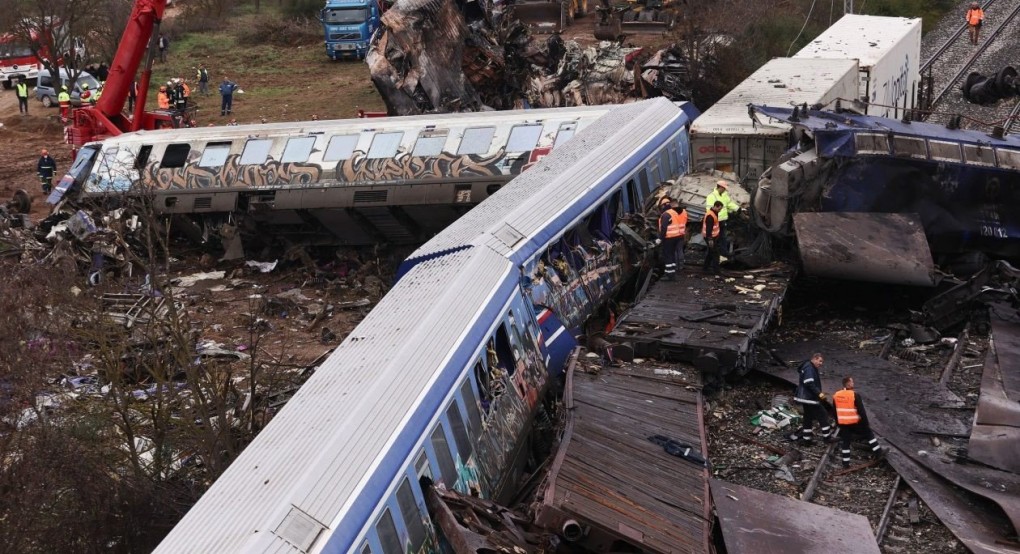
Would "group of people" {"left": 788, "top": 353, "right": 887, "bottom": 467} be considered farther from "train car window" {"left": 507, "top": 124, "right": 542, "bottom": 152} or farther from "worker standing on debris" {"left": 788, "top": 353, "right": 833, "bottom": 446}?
"train car window" {"left": 507, "top": 124, "right": 542, "bottom": 152}

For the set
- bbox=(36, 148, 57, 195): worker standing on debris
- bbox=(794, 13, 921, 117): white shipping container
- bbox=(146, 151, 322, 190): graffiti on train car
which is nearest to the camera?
bbox=(146, 151, 322, 190): graffiti on train car

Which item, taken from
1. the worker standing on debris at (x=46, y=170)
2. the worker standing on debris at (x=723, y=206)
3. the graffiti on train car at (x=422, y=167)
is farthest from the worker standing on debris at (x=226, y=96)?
the worker standing on debris at (x=723, y=206)

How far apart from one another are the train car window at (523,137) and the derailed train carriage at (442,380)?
7.38 feet

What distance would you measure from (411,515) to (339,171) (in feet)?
41.1

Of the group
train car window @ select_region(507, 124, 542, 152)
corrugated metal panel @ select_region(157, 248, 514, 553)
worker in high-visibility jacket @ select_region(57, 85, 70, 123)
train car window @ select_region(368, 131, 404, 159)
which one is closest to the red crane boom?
worker in high-visibility jacket @ select_region(57, 85, 70, 123)

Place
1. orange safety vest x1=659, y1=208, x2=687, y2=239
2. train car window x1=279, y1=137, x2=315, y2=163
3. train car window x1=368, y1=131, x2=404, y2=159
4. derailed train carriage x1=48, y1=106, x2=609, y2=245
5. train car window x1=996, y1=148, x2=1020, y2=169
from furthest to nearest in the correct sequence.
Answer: train car window x1=279, y1=137, x2=315, y2=163
train car window x1=368, y1=131, x2=404, y2=159
derailed train carriage x1=48, y1=106, x2=609, y2=245
train car window x1=996, y1=148, x2=1020, y2=169
orange safety vest x1=659, y1=208, x2=687, y2=239

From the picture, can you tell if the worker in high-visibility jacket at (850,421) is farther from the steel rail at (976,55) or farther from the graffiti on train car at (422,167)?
the steel rail at (976,55)

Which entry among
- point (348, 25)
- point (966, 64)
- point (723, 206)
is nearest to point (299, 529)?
point (723, 206)

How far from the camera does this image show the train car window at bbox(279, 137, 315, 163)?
21328 mm

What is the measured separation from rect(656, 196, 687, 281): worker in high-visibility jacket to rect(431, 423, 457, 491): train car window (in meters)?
6.58

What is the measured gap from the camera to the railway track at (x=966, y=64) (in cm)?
2845

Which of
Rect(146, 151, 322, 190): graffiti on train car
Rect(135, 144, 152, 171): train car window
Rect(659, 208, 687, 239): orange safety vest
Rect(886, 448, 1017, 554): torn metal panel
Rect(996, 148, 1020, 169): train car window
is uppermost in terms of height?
Rect(996, 148, 1020, 169): train car window

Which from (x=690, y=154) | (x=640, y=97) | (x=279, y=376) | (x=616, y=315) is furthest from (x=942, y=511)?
(x=640, y=97)

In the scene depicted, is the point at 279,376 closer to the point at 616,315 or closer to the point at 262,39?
the point at 616,315
